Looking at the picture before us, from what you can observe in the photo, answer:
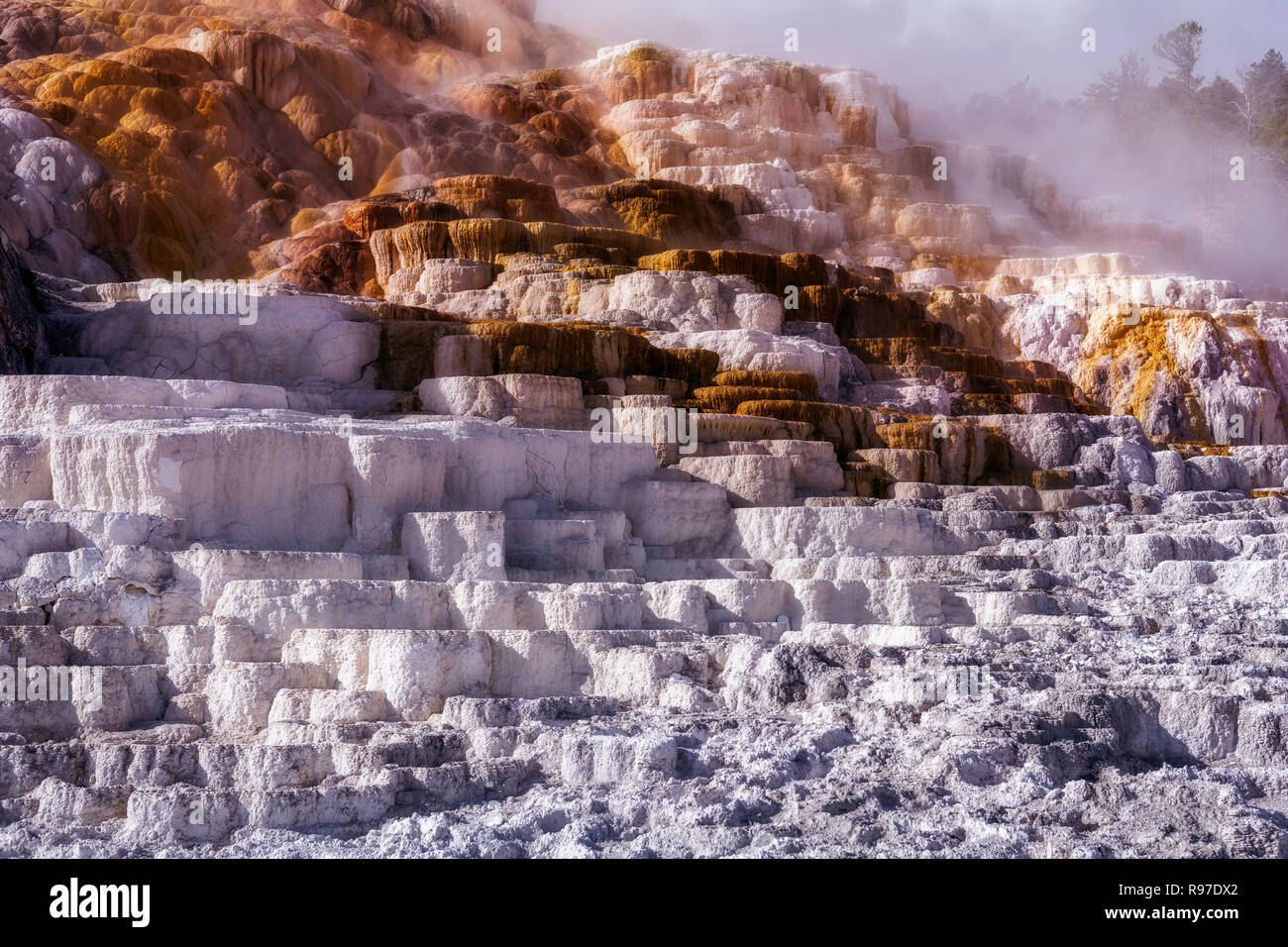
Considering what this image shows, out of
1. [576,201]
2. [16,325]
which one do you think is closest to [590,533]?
[16,325]

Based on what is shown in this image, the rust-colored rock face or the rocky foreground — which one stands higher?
the rust-colored rock face

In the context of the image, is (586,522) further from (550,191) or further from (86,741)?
(550,191)

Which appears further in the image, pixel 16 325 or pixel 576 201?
pixel 576 201

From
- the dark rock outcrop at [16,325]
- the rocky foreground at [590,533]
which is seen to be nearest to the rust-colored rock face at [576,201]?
the rocky foreground at [590,533]

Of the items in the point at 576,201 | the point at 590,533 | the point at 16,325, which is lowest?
the point at 590,533

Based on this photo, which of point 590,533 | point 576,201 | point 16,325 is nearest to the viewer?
point 590,533

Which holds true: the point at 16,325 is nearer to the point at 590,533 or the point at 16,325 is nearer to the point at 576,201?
the point at 590,533

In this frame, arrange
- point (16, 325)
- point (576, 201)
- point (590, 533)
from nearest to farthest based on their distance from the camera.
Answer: point (590, 533)
point (16, 325)
point (576, 201)

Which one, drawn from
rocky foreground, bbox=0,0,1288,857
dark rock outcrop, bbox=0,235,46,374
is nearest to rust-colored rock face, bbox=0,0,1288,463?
rocky foreground, bbox=0,0,1288,857

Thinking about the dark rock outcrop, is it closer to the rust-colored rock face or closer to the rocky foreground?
the rocky foreground
